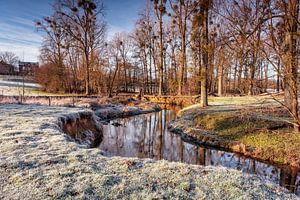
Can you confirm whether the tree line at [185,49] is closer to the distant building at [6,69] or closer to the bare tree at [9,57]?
the distant building at [6,69]

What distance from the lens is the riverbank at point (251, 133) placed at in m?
5.97

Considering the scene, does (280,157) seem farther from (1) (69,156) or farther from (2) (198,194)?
(1) (69,156)

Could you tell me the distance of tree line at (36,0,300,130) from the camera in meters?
5.05

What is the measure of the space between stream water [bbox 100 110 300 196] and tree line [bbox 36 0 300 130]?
1856 millimetres

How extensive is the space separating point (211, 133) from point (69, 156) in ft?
18.8

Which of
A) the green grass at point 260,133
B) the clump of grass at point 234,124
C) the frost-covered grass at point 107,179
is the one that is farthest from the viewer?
the clump of grass at point 234,124

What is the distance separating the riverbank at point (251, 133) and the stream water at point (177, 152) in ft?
1.16

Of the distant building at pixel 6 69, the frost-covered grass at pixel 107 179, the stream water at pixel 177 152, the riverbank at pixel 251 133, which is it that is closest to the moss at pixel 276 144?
the riverbank at pixel 251 133

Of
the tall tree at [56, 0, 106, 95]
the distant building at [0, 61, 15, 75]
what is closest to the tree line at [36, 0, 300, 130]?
the tall tree at [56, 0, 106, 95]

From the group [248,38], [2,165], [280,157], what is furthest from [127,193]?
[280,157]

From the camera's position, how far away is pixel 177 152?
6977 millimetres

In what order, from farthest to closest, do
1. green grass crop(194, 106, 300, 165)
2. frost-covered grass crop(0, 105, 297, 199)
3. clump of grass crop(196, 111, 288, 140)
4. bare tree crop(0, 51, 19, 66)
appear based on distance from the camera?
1. bare tree crop(0, 51, 19, 66)
2. clump of grass crop(196, 111, 288, 140)
3. green grass crop(194, 106, 300, 165)
4. frost-covered grass crop(0, 105, 297, 199)

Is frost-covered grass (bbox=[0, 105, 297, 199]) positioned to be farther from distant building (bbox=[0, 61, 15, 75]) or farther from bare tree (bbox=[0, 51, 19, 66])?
bare tree (bbox=[0, 51, 19, 66])

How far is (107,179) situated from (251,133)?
19.3 ft
